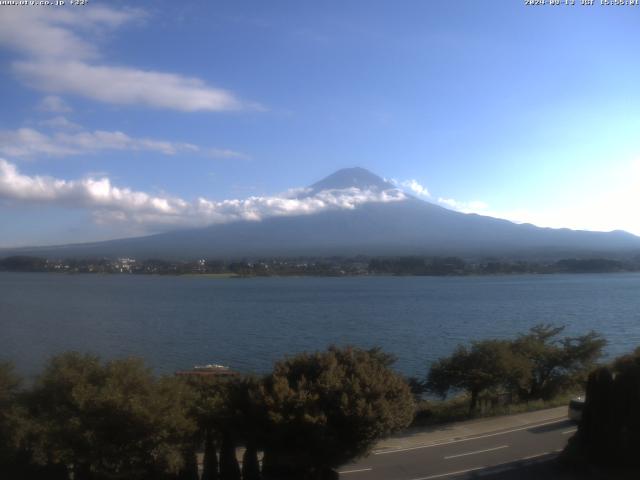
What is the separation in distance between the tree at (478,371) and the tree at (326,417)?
6.58m

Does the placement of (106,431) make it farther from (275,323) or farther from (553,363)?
(275,323)

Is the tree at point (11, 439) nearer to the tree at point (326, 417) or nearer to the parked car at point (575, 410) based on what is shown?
the tree at point (326, 417)

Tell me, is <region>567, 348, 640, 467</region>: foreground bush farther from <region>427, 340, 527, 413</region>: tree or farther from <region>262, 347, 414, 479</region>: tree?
<region>427, 340, 527, 413</region>: tree

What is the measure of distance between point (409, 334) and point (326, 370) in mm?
23308

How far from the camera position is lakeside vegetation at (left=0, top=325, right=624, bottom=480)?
7.10 metres

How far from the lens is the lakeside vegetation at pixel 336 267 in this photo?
92875mm

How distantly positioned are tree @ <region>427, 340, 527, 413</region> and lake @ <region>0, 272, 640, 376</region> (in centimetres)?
624

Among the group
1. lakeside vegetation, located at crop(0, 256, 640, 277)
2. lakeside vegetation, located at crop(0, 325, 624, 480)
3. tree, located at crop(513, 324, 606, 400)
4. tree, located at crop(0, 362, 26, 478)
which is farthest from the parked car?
lakeside vegetation, located at crop(0, 256, 640, 277)

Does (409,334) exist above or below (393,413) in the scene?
below

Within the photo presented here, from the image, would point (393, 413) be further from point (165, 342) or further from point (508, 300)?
point (508, 300)

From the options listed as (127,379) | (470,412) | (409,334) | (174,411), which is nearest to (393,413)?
(174,411)

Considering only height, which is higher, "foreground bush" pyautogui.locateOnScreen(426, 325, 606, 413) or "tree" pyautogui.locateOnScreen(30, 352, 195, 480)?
"tree" pyautogui.locateOnScreen(30, 352, 195, 480)

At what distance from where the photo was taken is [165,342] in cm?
2911

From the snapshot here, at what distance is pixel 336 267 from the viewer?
9650 centimetres
